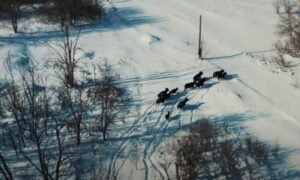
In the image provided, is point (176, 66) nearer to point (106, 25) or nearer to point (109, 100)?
point (109, 100)

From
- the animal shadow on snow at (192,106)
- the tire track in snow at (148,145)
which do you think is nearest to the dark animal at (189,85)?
the animal shadow on snow at (192,106)

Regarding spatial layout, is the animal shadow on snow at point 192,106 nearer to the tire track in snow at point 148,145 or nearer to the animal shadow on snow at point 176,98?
the animal shadow on snow at point 176,98

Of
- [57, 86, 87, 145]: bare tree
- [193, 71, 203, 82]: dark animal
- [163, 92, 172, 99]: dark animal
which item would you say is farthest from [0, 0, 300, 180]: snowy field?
[57, 86, 87, 145]: bare tree

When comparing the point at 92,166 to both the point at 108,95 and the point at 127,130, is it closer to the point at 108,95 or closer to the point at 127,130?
the point at 127,130

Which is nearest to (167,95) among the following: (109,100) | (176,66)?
(109,100)

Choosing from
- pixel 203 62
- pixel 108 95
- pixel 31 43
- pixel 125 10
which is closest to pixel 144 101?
pixel 108 95

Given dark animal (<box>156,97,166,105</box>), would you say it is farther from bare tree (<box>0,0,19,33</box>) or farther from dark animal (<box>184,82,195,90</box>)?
bare tree (<box>0,0,19,33</box>)
